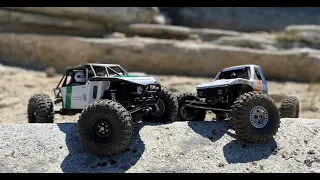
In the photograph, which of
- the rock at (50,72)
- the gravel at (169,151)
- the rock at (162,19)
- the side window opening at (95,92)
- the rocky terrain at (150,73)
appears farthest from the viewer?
the rock at (162,19)

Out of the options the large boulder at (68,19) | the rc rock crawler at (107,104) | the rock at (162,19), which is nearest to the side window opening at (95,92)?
the rc rock crawler at (107,104)

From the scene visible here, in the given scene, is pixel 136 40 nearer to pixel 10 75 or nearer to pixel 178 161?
pixel 10 75

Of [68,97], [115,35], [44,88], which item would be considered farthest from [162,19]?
[68,97]

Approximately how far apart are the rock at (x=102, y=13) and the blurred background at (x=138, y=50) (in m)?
0.06

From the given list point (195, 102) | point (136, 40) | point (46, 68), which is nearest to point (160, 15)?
point (136, 40)

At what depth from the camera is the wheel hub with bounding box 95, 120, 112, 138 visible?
25.3 ft

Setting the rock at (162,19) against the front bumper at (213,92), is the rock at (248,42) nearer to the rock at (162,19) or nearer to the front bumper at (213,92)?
the rock at (162,19)

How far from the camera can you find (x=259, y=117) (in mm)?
8227

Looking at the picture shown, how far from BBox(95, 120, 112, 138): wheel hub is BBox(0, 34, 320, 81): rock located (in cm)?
1260

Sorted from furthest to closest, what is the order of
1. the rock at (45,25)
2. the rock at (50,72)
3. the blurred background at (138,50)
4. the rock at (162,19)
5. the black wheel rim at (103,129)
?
the rock at (162,19) < the rock at (45,25) < the rock at (50,72) < the blurred background at (138,50) < the black wheel rim at (103,129)

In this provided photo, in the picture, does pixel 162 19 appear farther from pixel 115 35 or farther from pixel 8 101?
pixel 8 101

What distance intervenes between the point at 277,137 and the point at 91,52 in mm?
13719

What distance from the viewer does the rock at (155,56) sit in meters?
19.9
